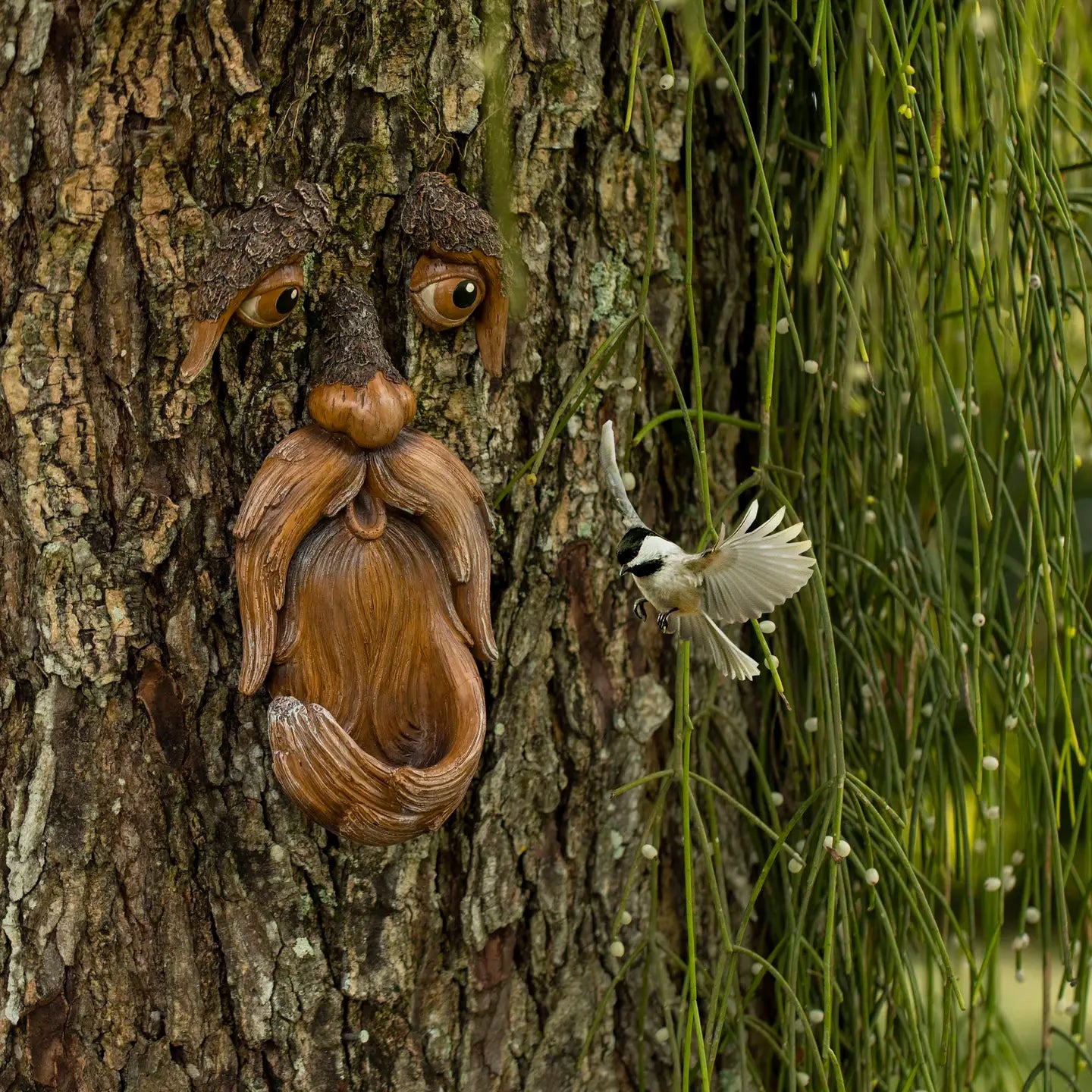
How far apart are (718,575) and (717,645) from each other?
5 centimetres

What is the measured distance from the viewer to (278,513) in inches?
25.4

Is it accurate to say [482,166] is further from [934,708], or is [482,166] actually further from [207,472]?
[934,708]

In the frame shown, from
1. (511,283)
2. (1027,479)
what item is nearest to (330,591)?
(511,283)

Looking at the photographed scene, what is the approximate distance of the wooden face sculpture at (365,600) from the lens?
25.0 inches

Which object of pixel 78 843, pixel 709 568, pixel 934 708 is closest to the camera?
pixel 709 568

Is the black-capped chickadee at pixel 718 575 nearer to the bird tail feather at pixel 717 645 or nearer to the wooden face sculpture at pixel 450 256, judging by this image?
the bird tail feather at pixel 717 645

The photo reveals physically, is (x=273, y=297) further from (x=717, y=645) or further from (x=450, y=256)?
(x=717, y=645)

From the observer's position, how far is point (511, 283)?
704mm

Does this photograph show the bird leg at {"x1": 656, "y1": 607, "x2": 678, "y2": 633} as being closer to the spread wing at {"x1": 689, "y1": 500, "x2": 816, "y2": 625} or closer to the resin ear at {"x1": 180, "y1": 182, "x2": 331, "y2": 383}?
the spread wing at {"x1": 689, "y1": 500, "x2": 816, "y2": 625}

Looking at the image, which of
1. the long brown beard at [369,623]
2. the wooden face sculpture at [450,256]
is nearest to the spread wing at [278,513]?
the long brown beard at [369,623]

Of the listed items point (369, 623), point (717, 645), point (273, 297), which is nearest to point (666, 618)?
point (717, 645)

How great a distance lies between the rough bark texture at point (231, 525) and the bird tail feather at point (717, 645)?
0.16 metres

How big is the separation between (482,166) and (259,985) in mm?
515

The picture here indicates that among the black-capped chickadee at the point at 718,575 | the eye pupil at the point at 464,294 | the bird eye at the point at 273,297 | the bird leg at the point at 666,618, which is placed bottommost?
the bird leg at the point at 666,618
